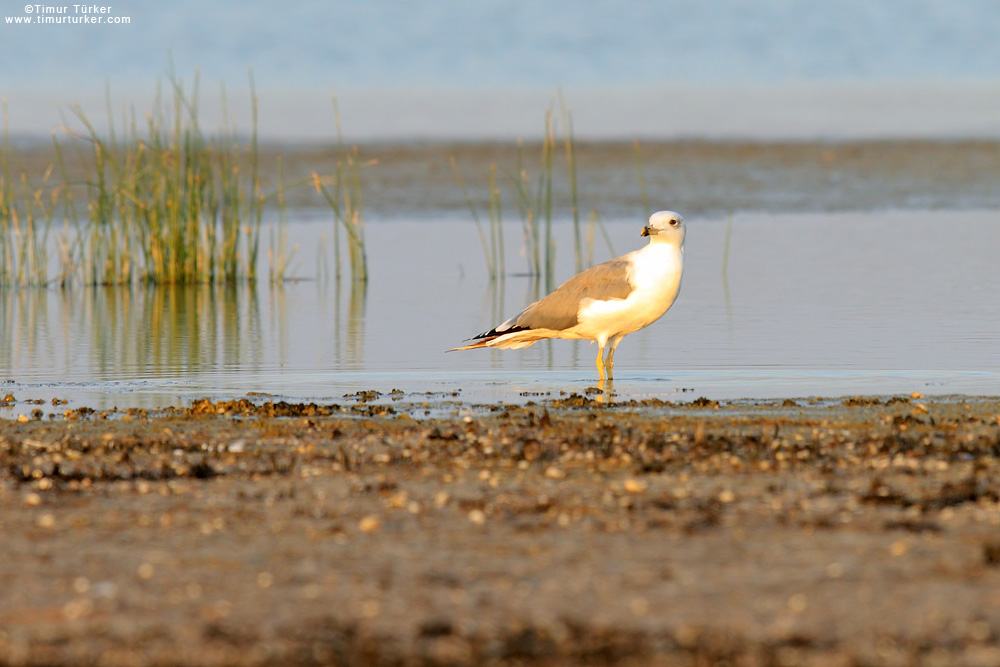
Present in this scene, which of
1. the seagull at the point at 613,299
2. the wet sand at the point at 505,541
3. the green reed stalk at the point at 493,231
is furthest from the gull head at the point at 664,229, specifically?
the green reed stalk at the point at 493,231

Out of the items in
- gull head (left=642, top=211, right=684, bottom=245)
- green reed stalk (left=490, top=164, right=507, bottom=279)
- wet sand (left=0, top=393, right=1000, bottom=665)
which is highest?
green reed stalk (left=490, top=164, right=507, bottom=279)

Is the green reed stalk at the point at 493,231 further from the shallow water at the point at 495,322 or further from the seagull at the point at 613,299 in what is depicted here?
the seagull at the point at 613,299

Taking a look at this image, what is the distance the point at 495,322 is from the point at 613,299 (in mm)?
3151

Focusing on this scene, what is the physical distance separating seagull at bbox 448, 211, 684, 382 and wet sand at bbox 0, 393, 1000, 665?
227cm

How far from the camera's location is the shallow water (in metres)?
9.58

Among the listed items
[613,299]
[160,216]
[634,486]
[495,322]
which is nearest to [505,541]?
[634,486]

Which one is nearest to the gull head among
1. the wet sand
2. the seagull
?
the seagull

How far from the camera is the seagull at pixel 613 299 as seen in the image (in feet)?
32.7

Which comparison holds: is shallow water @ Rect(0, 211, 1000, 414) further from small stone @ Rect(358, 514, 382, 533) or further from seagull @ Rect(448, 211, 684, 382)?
small stone @ Rect(358, 514, 382, 533)

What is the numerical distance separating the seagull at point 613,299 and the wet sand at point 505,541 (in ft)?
7.43

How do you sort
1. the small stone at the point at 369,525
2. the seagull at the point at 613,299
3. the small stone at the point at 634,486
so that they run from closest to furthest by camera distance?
the small stone at the point at 369,525 → the small stone at the point at 634,486 → the seagull at the point at 613,299

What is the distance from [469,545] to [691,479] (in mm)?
1379

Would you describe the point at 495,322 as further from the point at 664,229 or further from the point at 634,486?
the point at 634,486

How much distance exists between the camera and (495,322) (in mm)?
13039
